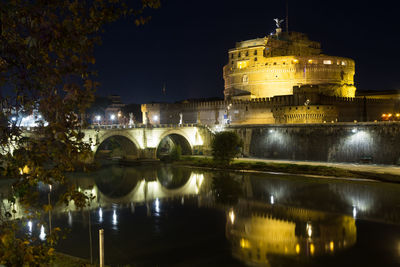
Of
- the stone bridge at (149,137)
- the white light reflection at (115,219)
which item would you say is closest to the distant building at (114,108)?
the stone bridge at (149,137)

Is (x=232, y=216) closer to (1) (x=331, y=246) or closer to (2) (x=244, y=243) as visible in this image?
(2) (x=244, y=243)

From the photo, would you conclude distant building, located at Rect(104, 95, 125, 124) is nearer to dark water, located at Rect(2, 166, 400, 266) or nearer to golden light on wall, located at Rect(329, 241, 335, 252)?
dark water, located at Rect(2, 166, 400, 266)

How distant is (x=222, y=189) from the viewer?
25484mm

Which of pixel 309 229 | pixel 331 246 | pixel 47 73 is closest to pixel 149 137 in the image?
pixel 309 229

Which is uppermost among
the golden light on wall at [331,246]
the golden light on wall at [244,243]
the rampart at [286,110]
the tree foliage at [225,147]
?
the rampart at [286,110]

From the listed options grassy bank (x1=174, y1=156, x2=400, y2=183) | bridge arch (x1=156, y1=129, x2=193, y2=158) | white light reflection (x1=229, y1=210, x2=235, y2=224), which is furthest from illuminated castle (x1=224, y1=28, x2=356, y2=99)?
white light reflection (x1=229, y1=210, x2=235, y2=224)

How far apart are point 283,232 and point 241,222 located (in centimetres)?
223

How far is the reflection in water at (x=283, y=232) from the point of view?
44.3ft

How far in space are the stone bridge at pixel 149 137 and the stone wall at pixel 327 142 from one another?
15.5 ft

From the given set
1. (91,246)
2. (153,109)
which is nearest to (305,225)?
(91,246)

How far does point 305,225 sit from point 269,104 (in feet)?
90.4

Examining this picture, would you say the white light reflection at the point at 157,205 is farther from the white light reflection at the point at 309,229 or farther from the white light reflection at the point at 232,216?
the white light reflection at the point at 309,229

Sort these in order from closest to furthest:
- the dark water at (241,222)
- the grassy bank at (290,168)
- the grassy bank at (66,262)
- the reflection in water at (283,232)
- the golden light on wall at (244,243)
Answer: the grassy bank at (66,262) < the dark water at (241,222) < the reflection in water at (283,232) < the golden light on wall at (244,243) < the grassy bank at (290,168)

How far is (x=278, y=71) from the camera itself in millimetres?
51094
